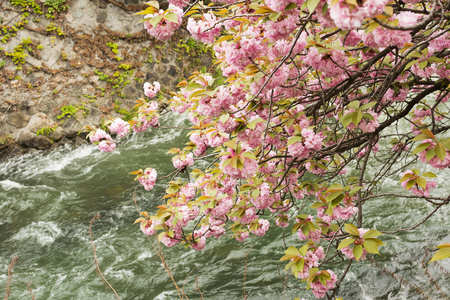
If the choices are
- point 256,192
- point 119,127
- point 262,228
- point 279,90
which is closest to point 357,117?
point 279,90

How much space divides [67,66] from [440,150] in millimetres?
6839

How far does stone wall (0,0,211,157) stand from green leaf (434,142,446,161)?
6.24 metres

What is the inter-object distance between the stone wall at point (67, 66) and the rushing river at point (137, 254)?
1.55 metres

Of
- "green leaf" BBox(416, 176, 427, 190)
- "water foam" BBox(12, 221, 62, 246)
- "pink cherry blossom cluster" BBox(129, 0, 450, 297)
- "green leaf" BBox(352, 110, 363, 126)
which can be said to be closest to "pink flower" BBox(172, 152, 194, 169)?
"pink cherry blossom cluster" BBox(129, 0, 450, 297)

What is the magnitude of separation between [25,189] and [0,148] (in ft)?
4.48

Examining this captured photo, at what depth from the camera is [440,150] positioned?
131 cm

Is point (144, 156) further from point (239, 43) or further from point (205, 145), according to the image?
point (239, 43)

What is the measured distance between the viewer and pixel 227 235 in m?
3.57

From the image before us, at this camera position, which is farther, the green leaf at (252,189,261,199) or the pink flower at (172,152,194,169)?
the pink flower at (172,152,194,169)

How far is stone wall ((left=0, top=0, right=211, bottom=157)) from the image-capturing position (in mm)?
5945

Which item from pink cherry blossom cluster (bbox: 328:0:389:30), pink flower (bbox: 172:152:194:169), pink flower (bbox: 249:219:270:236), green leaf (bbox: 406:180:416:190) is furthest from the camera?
pink flower (bbox: 249:219:270:236)

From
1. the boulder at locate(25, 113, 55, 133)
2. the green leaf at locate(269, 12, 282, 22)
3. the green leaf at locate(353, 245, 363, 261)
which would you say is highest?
the green leaf at locate(269, 12, 282, 22)

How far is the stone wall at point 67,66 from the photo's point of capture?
595 centimetres

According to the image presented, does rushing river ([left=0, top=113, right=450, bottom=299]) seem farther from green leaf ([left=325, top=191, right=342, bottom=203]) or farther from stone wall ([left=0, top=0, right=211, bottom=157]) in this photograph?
stone wall ([left=0, top=0, right=211, bottom=157])
